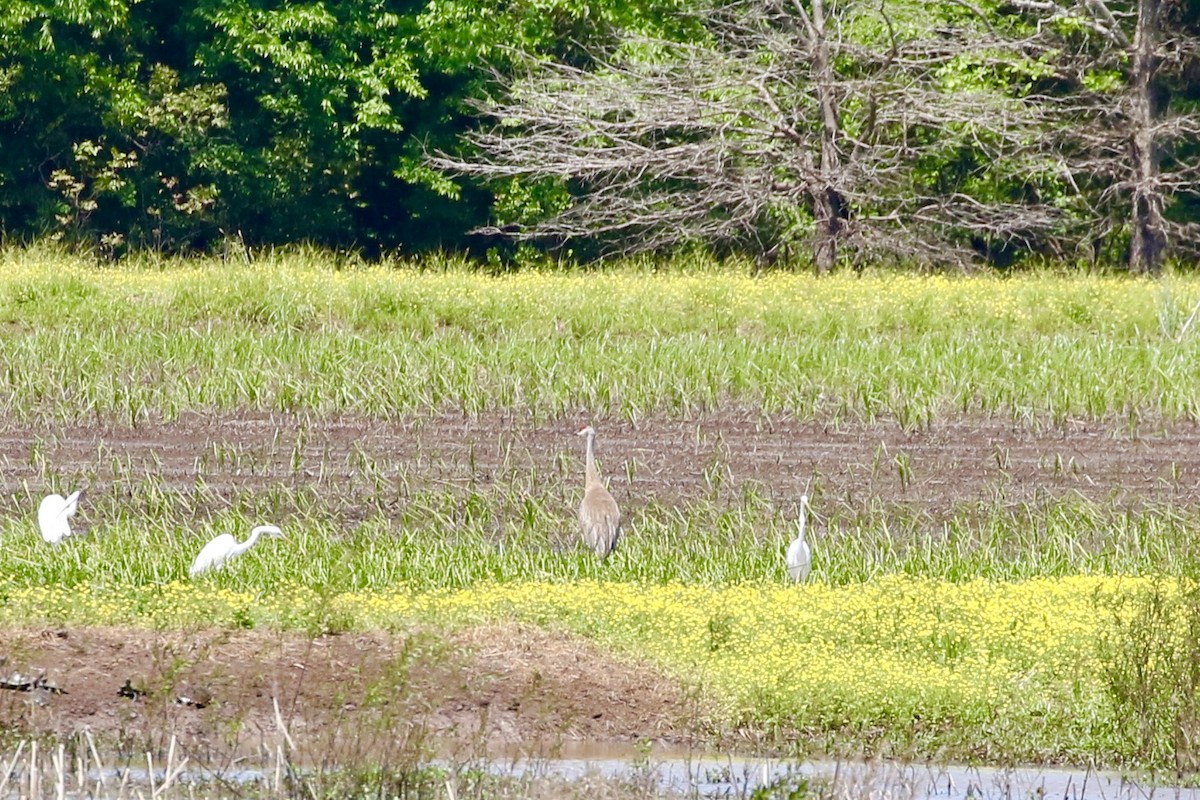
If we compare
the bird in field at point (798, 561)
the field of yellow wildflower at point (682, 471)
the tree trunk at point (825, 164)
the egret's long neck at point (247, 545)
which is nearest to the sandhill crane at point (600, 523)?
the field of yellow wildflower at point (682, 471)

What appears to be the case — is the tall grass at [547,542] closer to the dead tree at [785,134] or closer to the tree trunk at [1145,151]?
the dead tree at [785,134]

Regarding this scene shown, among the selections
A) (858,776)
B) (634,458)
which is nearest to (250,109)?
(634,458)

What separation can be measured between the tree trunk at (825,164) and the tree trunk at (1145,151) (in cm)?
553

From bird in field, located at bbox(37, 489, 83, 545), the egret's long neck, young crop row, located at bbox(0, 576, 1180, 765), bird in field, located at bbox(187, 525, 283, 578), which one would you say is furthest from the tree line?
young crop row, located at bbox(0, 576, 1180, 765)

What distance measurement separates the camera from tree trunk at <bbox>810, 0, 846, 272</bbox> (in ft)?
102

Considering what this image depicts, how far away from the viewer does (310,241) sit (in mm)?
34812

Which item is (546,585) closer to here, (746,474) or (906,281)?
(746,474)

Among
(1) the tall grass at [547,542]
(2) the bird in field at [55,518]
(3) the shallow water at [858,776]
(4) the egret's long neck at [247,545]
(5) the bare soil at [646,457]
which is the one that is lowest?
(5) the bare soil at [646,457]

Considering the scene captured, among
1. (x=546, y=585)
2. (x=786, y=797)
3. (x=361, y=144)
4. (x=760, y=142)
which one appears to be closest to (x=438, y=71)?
(x=361, y=144)

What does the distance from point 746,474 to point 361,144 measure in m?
19.0

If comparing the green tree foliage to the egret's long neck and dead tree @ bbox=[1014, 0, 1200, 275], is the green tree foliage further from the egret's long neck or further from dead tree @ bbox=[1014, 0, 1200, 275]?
the egret's long neck

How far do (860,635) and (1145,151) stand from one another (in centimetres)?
2476

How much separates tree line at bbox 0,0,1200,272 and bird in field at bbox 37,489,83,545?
18.1m

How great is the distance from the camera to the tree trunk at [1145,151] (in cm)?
3366
